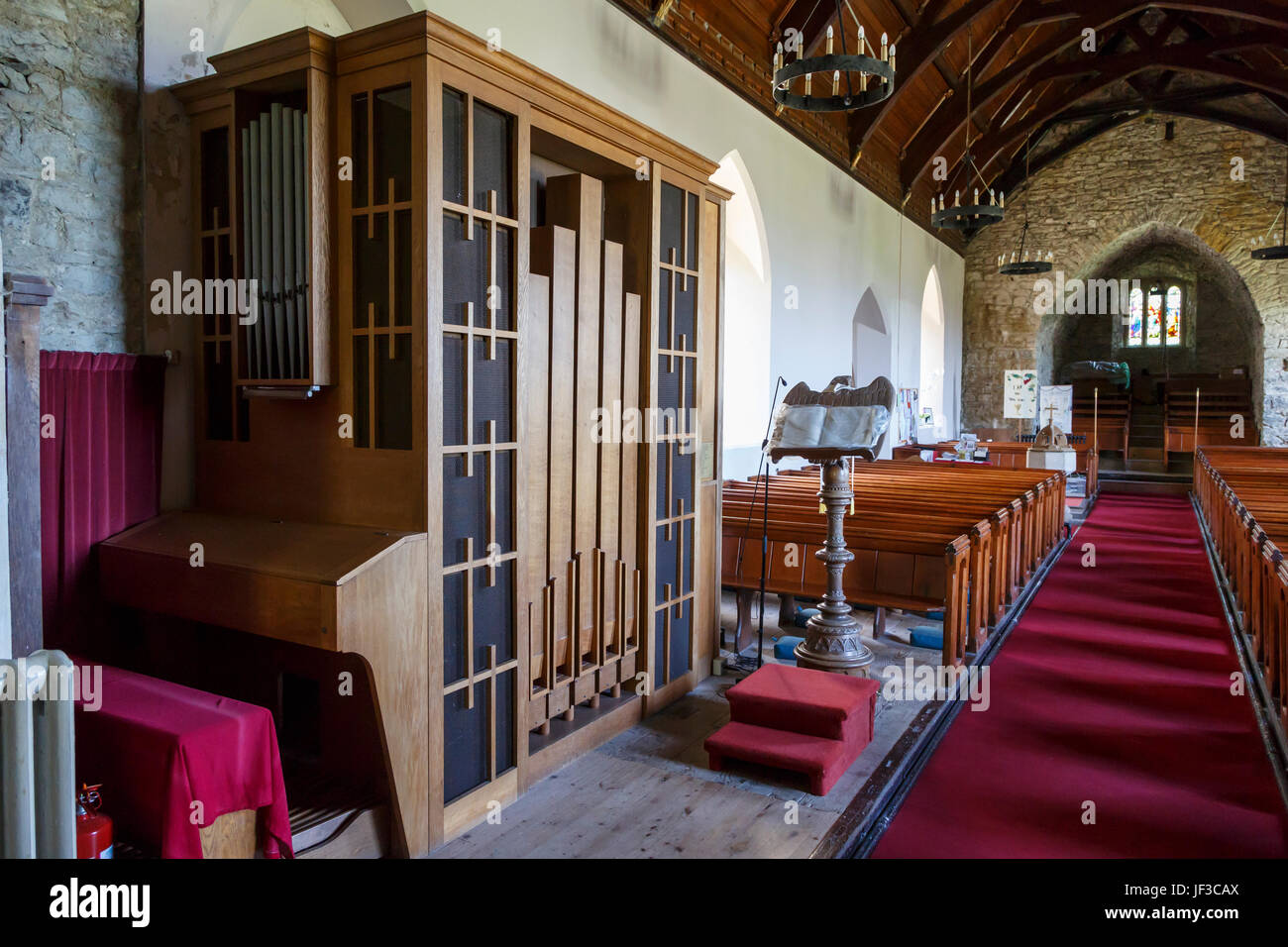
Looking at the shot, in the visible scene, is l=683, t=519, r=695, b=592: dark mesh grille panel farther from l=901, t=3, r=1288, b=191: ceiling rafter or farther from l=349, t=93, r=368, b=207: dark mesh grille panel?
l=901, t=3, r=1288, b=191: ceiling rafter

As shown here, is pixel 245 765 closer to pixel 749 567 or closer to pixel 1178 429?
pixel 749 567

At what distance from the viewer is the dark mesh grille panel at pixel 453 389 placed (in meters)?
2.69

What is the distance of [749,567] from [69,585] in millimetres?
3201

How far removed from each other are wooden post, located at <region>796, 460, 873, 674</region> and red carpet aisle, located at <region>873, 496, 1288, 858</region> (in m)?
0.53

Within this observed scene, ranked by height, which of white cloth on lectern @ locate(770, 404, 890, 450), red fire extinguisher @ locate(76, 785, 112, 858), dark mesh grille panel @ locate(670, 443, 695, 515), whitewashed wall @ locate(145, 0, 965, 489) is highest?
whitewashed wall @ locate(145, 0, 965, 489)

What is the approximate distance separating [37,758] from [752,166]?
7.16 meters

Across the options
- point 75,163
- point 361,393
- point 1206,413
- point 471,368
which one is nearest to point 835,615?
point 471,368

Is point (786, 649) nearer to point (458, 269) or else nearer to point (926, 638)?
point (926, 638)

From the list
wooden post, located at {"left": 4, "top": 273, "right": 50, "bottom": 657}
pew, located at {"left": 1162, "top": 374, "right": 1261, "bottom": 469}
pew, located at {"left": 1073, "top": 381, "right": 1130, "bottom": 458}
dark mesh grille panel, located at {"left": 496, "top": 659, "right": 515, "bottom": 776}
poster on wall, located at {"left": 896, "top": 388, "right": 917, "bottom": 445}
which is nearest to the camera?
wooden post, located at {"left": 4, "top": 273, "right": 50, "bottom": 657}

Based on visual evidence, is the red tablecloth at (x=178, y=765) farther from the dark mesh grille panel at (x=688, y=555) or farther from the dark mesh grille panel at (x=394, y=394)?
the dark mesh grille panel at (x=688, y=555)

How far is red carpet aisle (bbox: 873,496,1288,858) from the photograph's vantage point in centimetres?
282

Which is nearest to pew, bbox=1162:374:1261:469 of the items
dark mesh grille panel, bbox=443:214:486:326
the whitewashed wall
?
the whitewashed wall

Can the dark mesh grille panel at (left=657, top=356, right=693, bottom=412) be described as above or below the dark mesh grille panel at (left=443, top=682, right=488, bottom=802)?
above

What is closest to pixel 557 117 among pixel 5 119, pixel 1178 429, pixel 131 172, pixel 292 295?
pixel 292 295
